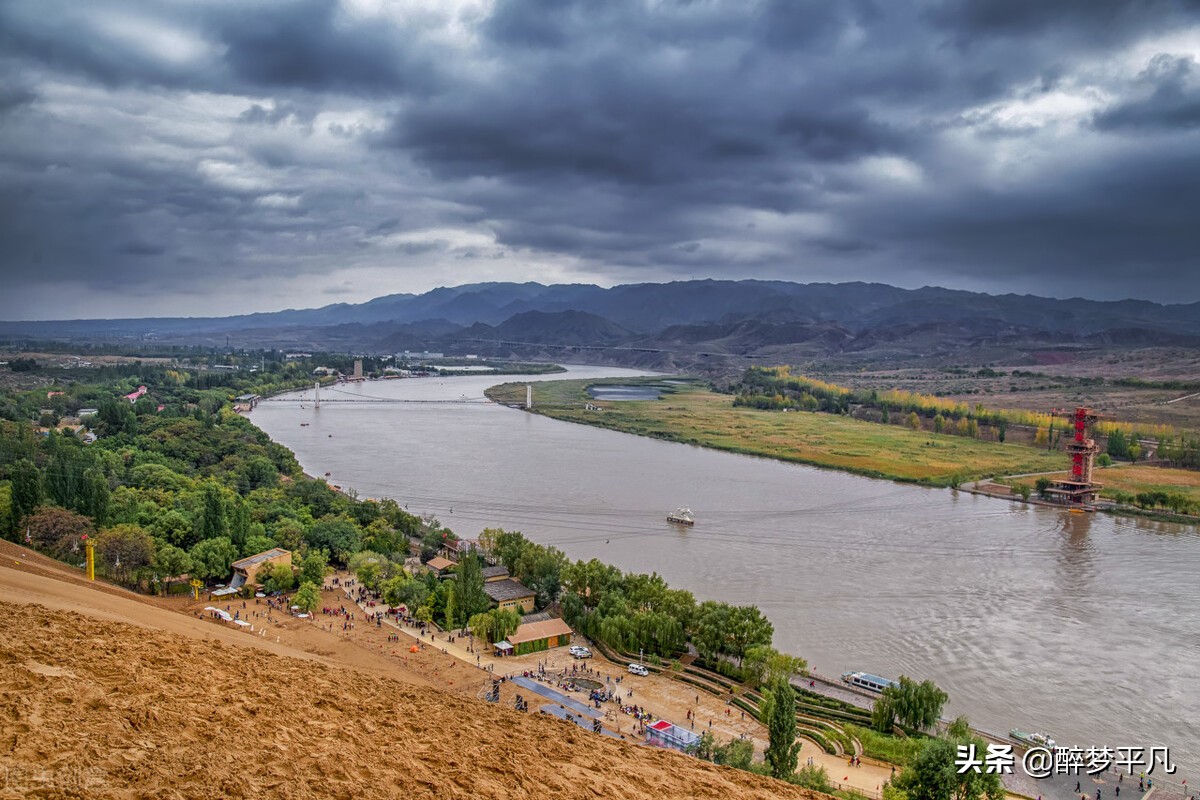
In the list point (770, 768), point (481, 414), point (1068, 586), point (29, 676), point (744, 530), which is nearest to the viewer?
point (29, 676)

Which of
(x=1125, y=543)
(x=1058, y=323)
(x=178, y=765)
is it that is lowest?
(x=1125, y=543)

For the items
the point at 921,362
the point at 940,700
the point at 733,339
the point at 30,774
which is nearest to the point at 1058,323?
the point at 733,339

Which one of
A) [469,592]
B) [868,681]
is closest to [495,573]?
[469,592]

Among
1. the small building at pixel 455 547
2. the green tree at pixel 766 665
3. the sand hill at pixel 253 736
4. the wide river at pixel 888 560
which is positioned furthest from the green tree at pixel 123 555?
the green tree at pixel 766 665

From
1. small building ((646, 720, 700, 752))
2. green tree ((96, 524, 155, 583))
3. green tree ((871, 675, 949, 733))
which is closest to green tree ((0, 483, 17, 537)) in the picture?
green tree ((96, 524, 155, 583))

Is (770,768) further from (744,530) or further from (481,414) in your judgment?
(481,414)

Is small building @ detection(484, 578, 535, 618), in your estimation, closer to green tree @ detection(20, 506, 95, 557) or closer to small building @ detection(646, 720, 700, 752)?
small building @ detection(646, 720, 700, 752)
